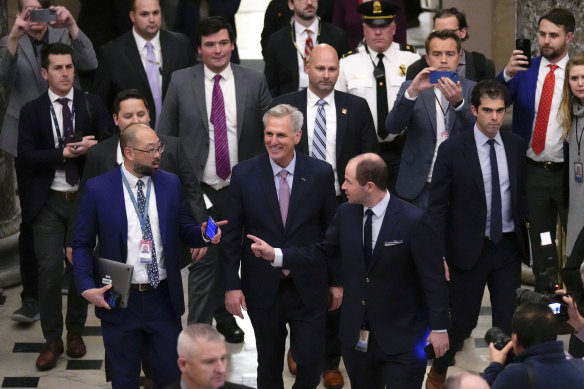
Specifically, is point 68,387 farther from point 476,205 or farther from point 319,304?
point 476,205

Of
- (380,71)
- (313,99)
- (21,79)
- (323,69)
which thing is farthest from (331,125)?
(21,79)

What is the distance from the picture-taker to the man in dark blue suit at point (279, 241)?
296 inches

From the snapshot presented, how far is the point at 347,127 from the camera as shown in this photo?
27.9ft

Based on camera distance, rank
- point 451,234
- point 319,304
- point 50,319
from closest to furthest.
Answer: point 319,304 → point 451,234 → point 50,319

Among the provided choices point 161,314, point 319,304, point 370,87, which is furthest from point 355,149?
point 161,314

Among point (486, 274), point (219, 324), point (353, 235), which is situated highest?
point (353, 235)

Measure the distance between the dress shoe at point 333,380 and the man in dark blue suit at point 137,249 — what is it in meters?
1.43

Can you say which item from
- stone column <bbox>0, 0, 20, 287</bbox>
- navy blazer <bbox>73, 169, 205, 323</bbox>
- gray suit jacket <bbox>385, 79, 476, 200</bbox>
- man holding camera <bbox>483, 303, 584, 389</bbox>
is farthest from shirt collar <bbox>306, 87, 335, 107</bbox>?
man holding camera <bbox>483, 303, 584, 389</bbox>

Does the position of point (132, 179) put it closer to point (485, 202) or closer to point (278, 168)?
point (278, 168)

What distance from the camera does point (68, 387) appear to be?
836cm

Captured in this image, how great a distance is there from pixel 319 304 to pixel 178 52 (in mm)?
2724

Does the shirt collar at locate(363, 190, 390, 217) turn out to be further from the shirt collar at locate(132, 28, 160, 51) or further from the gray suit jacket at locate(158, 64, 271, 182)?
the shirt collar at locate(132, 28, 160, 51)

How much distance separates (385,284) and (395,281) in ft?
0.18

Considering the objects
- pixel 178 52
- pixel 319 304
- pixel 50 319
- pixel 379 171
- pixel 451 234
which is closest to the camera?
pixel 379 171
